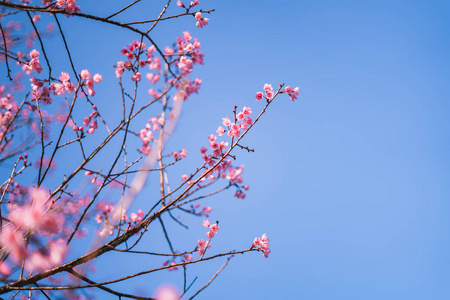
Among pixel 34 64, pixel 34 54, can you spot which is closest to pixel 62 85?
pixel 34 64

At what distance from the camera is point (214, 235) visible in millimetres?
3146

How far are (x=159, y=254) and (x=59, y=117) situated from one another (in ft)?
16.4

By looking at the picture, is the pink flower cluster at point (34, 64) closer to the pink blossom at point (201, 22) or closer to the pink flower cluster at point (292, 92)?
the pink blossom at point (201, 22)

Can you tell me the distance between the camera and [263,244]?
107 inches

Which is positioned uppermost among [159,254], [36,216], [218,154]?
[218,154]

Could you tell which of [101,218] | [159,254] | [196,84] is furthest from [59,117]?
[159,254]

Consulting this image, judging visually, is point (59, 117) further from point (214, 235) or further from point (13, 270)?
point (214, 235)

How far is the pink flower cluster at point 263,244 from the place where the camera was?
2.69m

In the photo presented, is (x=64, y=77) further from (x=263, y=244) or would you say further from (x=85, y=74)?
(x=263, y=244)

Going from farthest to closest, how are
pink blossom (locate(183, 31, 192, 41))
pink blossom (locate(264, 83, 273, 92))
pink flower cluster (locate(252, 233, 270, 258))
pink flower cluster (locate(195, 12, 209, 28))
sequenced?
1. pink blossom (locate(183, 31, 192, 41))
2. pink flower cluster (locate(195, 12, 209, 28))
3. pink blossom (locate(264, 83, 273, 92))
4. pink flower cluster (locate(252, 233, 270, 258))

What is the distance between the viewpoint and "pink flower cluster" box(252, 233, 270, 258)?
8.82 feet

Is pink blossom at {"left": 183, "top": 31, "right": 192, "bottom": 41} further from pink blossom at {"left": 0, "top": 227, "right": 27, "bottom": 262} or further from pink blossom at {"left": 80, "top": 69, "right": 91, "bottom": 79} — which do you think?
pink blossom at {"left": 0, "top": 227, "right": 27, "bottom": 262}

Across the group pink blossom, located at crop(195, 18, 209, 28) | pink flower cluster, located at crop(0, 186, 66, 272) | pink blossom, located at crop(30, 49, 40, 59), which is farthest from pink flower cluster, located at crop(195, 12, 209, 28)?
pink flower cluster, located at crop(0, 186, 66, 272)

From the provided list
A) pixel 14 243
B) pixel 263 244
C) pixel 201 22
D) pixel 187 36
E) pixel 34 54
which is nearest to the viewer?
pixel 14 243
